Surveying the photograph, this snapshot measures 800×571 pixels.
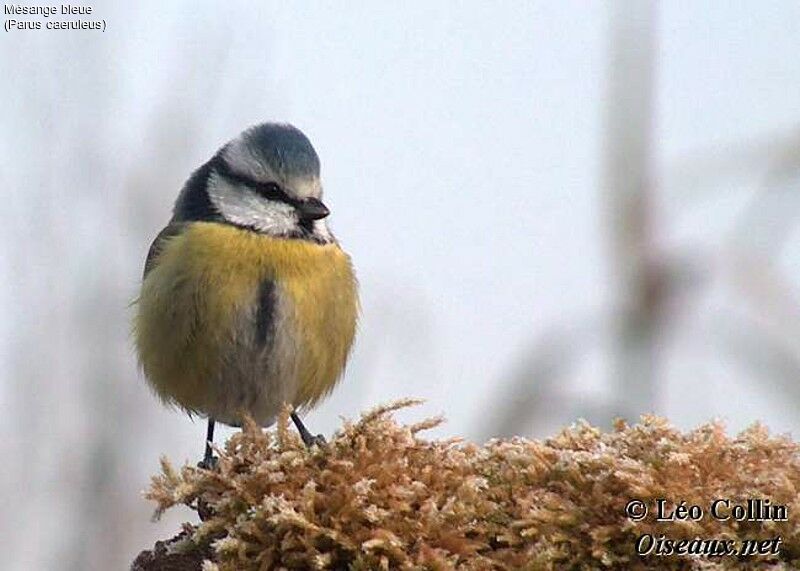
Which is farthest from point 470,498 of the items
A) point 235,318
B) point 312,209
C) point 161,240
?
point 161,240

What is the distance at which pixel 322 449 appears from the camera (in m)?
1.61

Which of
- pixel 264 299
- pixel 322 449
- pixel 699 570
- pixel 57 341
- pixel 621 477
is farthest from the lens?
pixel 57 341

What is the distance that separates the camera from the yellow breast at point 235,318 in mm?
2254

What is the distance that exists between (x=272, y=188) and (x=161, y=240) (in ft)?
0.96

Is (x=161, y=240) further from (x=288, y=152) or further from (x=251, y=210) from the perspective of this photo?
(x=288, y=152)

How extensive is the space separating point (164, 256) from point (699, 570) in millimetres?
1432

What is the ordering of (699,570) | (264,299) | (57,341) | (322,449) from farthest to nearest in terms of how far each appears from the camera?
(57,341) → (264,299) → (322,449) → (699,570)

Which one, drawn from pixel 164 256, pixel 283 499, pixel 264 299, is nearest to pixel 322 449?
pixel 283 499

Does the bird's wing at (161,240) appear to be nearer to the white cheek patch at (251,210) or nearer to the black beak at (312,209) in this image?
the white cheek patch at (251,210)

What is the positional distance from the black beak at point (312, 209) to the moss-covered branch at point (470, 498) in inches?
30.5

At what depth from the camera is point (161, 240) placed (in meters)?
2.49

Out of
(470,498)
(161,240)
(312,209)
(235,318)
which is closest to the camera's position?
(470,498)

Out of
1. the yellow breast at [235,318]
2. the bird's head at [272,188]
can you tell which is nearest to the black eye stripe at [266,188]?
the bird's head at [272,188]

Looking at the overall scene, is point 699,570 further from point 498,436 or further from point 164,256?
point 164,256
